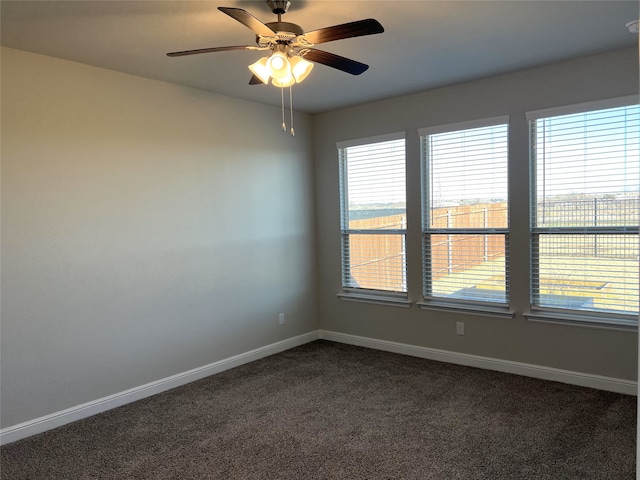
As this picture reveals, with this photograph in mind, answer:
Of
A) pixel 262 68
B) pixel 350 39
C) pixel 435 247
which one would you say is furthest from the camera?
pixel 435 247

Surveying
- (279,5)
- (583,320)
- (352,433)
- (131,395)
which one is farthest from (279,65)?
(583,320)

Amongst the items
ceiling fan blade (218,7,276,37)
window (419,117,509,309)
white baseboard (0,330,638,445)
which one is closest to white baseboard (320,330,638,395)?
white baseboard (0,330,638,445)

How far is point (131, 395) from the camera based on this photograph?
12.0ft

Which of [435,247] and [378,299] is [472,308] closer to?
[435,247]

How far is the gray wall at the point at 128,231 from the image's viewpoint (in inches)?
122

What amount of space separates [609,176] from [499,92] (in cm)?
111

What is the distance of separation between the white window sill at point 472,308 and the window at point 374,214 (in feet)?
1.10

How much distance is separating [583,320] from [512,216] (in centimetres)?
97

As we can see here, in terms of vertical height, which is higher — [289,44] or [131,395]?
[289,44]

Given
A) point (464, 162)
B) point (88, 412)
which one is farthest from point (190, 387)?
point (464, 162)

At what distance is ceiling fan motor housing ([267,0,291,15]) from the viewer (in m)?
2.39

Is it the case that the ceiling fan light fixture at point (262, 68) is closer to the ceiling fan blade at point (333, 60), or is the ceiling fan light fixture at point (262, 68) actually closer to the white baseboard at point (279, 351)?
the ceiling fan blade at point (333, 60)

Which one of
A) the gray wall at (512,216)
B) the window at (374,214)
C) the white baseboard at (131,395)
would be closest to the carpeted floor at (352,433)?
the white baseboard at (131,395)

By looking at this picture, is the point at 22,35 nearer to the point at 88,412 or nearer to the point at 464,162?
the point at 88,412
